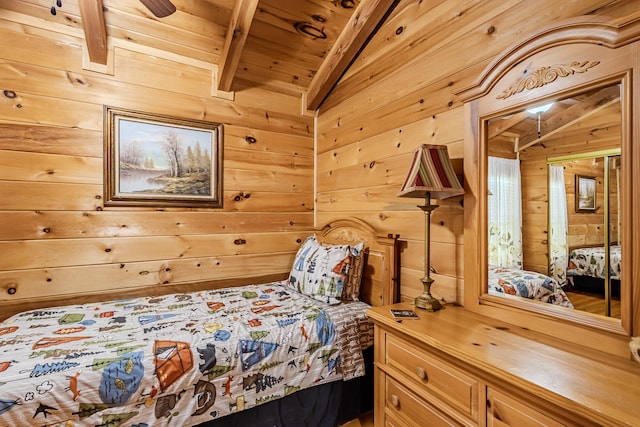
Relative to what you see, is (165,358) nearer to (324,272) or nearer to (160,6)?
(324,272)

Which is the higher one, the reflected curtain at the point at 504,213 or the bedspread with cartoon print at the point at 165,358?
the reflected curtain at the point at 504,213

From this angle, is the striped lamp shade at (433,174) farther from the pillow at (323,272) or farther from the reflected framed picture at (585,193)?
the pillow at (323,272)

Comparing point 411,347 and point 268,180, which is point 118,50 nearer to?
point 268,180

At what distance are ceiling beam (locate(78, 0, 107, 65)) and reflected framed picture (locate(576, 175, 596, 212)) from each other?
8.53 ft

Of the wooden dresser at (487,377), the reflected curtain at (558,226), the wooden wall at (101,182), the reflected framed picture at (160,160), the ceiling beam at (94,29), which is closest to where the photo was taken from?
the wooden dresser at (487,377)

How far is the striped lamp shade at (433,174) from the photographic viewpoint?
4.53 feet

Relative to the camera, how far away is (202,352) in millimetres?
1366

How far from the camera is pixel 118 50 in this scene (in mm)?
2104

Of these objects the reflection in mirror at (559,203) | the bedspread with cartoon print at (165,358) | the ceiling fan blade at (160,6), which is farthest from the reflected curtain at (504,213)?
the ceiling fan blade at (160,6)

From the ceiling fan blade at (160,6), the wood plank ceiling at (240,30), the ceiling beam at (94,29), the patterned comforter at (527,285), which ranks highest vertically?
the wood plank ceiling at (240,30)

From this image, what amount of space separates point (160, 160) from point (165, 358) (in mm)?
1467

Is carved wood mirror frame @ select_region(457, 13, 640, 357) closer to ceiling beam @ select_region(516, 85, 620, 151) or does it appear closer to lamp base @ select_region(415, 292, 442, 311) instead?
ceiling beam @ select_region(516, 85, 620, 151)

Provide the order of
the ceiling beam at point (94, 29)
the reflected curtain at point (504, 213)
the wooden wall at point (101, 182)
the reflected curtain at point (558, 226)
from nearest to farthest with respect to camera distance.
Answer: the reflected curtain at point (558, 226), the reflected curtain at point (504, 213), the ceiling beam at point (94, 29), the wooden wall at point (101, 182)

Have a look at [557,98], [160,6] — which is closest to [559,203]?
[557,98]
